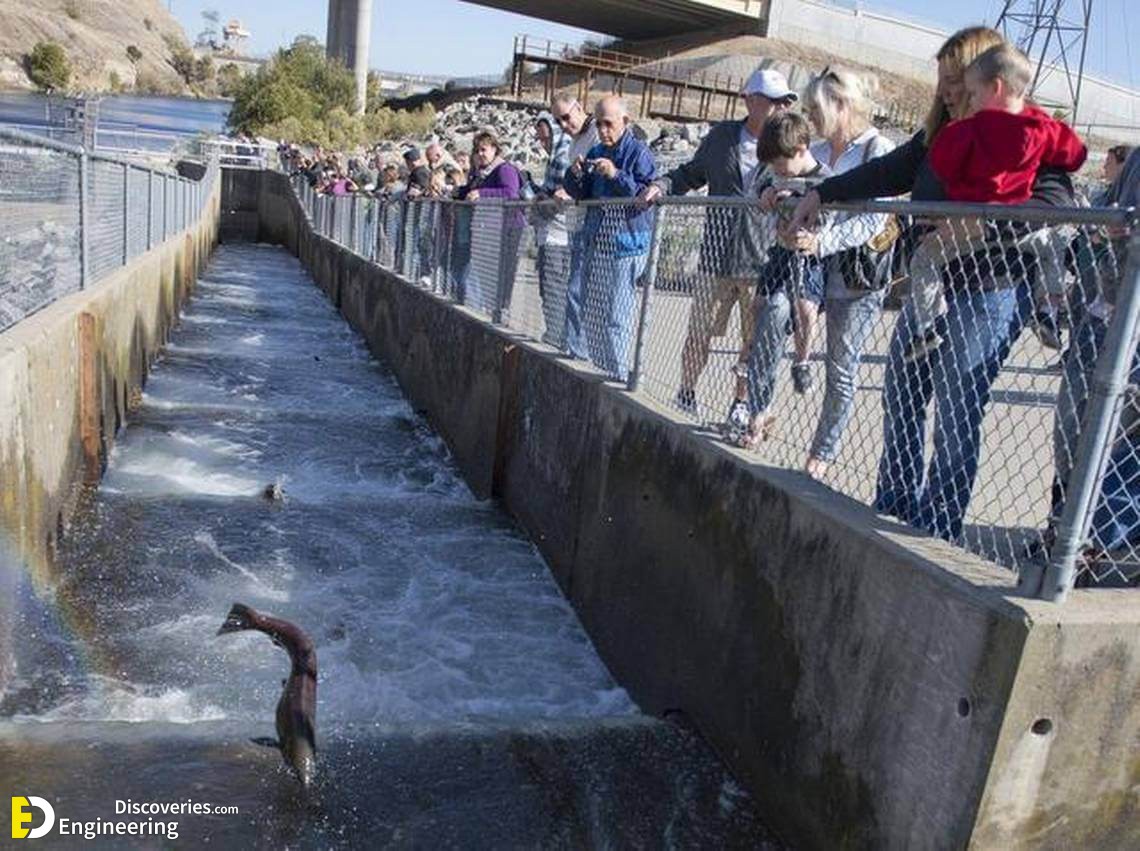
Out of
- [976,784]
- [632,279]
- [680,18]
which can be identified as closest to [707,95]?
[680,18]

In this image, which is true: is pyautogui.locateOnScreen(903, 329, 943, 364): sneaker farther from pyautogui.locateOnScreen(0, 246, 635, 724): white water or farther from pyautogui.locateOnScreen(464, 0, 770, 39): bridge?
pyautogui.locateOnScreen(464, 0, 770, 39): bridge

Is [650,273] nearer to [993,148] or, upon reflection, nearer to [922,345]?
[922,345]

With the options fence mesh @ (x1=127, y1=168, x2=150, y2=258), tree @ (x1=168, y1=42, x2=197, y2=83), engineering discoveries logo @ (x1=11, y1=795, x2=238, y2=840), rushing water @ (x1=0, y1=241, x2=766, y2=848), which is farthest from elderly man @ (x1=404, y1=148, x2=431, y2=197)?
tree @ (x1=168, y1=42, x2=197, y2=83)

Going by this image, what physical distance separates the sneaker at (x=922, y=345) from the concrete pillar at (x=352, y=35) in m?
61.7

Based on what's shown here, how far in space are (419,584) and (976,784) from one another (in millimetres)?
4041

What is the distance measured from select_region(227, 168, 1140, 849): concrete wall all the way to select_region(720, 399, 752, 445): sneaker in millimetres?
138

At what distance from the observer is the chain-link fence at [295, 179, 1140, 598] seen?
9.33 ft

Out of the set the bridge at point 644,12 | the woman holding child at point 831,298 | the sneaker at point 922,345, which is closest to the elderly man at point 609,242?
the woman holding child at point 831,298

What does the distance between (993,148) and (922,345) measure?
27.3 inches

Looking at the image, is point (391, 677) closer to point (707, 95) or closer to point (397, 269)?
point (397, 269)

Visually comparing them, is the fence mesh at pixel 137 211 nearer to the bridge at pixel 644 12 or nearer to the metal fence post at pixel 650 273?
the metal fence post at pixel 650 273

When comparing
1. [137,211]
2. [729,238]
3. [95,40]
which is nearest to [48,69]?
[95,40]

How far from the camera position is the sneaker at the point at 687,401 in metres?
5.05

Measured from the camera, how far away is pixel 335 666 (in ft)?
16.3
